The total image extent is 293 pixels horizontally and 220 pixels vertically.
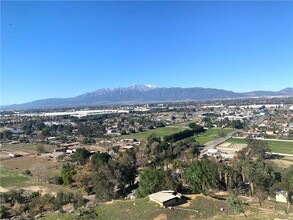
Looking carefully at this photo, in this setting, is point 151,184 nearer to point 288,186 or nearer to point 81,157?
point 288,186

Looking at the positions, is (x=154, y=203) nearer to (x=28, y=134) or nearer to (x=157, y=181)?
(x=157, y=181)

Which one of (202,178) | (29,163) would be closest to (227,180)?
(202,178)

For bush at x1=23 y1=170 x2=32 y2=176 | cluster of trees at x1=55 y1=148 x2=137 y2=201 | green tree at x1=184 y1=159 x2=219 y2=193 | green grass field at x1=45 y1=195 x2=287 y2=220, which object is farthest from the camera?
bush at x1=23 y1=170 x2=32 y2=176

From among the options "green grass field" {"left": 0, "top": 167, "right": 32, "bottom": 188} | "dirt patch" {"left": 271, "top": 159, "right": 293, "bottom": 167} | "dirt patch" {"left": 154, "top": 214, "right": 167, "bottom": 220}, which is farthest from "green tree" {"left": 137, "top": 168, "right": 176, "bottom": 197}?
"dirt patch" {"left": 271, "top": 159, "right": 293, "bottom": 167}

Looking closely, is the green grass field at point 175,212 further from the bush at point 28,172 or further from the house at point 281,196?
the bush at point 28,172

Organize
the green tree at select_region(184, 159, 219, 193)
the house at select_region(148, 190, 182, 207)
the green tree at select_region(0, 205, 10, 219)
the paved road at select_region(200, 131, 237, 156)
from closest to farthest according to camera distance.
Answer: the house at select_region(148, 190, 182, 207) < the green tree at select_region(0, 205, 10, 219) < the green tree at select_region(184, 159, 219, 193) < the paved road at select_region(200, 131, 237, 156)

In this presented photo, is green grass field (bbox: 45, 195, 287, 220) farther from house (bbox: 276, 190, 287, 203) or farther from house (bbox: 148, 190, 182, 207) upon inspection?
house (bbox: 276, 190, 287, 203)

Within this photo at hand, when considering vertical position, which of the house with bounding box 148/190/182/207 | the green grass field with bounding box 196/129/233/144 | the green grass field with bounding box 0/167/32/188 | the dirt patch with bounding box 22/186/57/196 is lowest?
the green grass field with bounding box 0/167/32/188

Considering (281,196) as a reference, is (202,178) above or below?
above

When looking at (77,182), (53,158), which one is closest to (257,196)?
(77,182)
